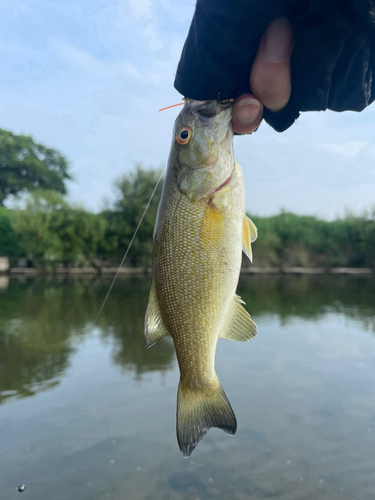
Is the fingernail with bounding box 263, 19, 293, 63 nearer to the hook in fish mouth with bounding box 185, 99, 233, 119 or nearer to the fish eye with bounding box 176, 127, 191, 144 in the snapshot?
the hook in fish mouth with bounding box 185, 99, 233, 119

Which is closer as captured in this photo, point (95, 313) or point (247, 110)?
point (247, 110)

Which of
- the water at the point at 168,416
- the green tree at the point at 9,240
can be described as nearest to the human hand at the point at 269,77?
the water at the point at 168,416

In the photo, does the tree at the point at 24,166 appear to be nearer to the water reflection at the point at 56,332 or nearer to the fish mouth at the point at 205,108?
the water reflection at the point at 56,332

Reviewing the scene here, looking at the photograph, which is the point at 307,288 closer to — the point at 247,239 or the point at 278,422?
the point at 278,422

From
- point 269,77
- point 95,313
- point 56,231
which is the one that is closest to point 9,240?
point 56,231

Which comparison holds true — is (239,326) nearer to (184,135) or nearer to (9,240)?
(184,135)

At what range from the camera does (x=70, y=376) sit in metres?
11.1

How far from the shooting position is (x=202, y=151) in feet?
6.38

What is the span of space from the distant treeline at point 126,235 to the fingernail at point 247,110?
33.2 metres

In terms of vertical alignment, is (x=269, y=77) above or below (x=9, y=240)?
above

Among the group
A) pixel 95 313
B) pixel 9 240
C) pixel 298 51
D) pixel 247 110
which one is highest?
pixel 298 51

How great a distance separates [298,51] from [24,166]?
53430 mm

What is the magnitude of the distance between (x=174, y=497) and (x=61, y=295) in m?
20.3

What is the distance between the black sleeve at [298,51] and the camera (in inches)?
53.6
